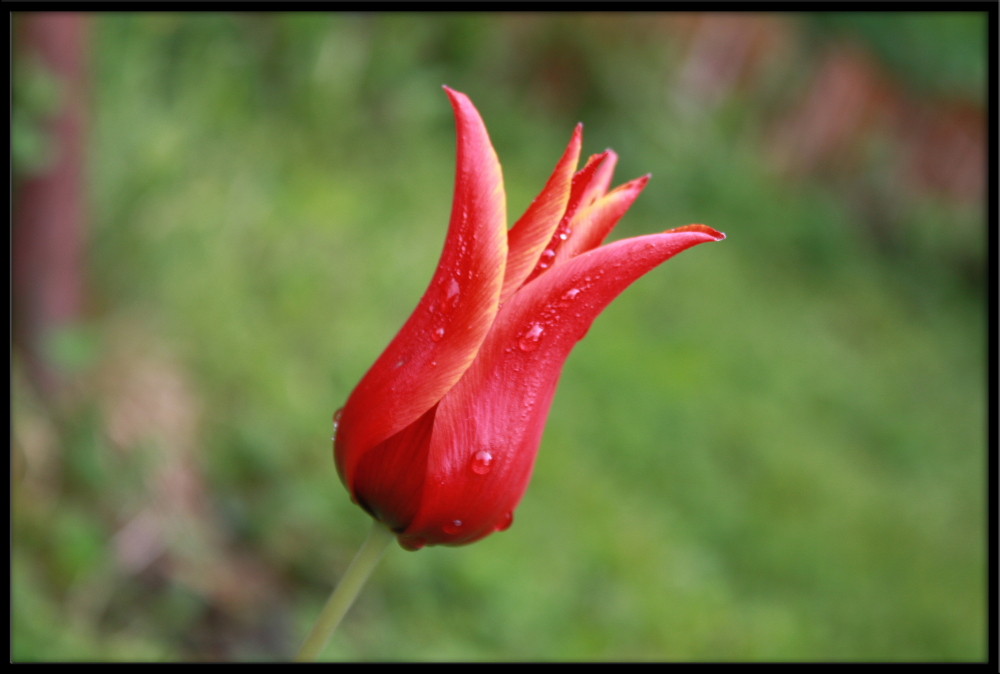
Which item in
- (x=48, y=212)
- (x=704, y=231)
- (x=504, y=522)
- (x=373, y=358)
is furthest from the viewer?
(x=373, y=358)

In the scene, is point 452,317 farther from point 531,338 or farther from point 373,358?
point 373,358

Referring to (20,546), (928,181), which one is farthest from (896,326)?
(20,546)

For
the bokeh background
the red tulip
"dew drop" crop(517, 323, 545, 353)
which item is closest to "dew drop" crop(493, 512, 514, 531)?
the red tulip

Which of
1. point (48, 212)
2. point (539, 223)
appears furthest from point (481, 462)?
point (48, 212)

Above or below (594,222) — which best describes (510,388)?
below

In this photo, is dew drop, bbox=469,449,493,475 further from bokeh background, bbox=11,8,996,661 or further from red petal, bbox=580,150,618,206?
bokeh background, bbox=11,8,996,661
